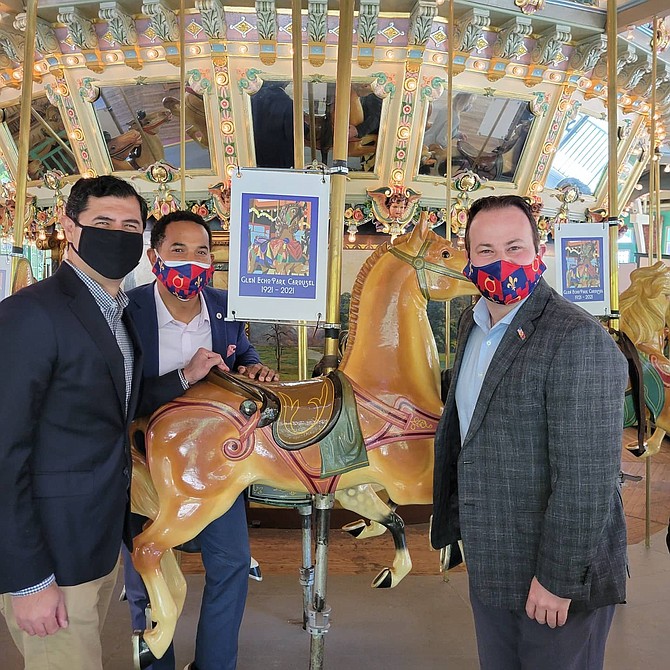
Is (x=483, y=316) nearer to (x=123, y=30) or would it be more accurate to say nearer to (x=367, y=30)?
(x=367, y=30)

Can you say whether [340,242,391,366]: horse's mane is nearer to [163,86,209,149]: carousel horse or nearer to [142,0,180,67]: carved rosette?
[142,0,180,67]: carved rosette

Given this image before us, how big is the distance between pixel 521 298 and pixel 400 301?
681mm

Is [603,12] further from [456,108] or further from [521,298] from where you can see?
[521,298]

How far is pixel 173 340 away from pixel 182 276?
26 cm

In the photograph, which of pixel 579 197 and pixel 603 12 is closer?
pixel 603 12

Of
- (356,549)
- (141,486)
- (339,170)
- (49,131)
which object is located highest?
(49,131)

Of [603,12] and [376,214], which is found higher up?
[603,12]

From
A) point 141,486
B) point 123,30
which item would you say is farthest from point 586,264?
point 123,30

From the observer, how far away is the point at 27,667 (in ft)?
5.03

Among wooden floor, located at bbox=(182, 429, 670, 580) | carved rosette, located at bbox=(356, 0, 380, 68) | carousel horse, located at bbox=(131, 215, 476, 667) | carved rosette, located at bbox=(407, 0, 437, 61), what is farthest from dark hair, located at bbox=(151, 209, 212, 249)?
carved rosette, located at bbox=(407, 0, 437, 61)

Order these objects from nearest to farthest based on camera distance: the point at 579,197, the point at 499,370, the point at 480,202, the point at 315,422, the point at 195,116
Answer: the point at 499,370 → the point at 480,202 → the point at 315,422 → the point at 195,116 → the point at 579,197

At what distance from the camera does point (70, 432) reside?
1488mm

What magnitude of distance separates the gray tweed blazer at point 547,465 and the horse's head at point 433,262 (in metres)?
0.61

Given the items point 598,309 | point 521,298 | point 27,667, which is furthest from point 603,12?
point 27,667
